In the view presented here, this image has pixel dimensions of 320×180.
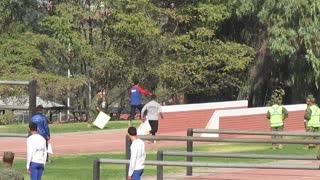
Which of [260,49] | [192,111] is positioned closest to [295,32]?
[260,49]

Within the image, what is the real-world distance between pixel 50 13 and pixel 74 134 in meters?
18.7

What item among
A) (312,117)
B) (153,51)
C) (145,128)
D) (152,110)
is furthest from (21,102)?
(312,117)

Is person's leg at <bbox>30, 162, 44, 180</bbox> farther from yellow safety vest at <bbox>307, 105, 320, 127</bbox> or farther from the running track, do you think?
yellow safety vest at <bbox>307, 105, 320, 127</bbox>

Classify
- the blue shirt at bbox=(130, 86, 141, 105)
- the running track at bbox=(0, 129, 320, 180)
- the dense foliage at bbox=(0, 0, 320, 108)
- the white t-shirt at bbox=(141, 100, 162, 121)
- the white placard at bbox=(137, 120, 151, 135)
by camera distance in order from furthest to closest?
1. the dense foliage at bbox=(0, 0, 320, 108)
2. the blue shirt at bbox=(130, 86, 141, 105)
3. the white t-shirt at bbox=(141, 100, 162, 121)
4. the white placard at bbox=(137, 120, 151, 135)
5. the running track at bbox=(0, 129, 320, 180)

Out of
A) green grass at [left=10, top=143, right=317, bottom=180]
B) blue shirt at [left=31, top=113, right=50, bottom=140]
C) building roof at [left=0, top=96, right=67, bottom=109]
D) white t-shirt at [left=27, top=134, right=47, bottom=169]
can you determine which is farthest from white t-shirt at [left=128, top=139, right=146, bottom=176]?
building roof at [left=0, top=96, right=67, bottom=109]

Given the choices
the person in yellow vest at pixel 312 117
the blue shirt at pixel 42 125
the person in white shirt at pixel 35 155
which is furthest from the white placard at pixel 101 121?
the person in white shirt at pixel 35 155

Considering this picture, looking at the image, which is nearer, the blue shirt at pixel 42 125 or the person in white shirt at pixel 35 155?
the person in white shirt at pixel 35 155

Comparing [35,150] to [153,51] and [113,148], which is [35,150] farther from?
[153,51]

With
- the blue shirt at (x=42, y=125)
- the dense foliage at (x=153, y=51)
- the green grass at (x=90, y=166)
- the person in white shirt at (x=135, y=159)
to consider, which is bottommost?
the green grass at (x=90, y=166)

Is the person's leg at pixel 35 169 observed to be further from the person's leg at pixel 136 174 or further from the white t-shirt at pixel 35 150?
the person's leg at pixel 136 174

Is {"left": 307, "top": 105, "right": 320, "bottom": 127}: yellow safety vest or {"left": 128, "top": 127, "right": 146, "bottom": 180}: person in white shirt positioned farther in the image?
{"left": 307, "top": 105, "right": 320, "bottom": 127}: yellow safety vest

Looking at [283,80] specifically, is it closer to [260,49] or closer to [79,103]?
[260,49]

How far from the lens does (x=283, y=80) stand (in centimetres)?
4316

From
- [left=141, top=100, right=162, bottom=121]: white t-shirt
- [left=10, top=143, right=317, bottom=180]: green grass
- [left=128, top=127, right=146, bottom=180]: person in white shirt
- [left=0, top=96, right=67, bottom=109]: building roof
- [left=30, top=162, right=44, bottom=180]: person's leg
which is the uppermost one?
[left=0, top=96, right=67, bottom=109]: building roof
